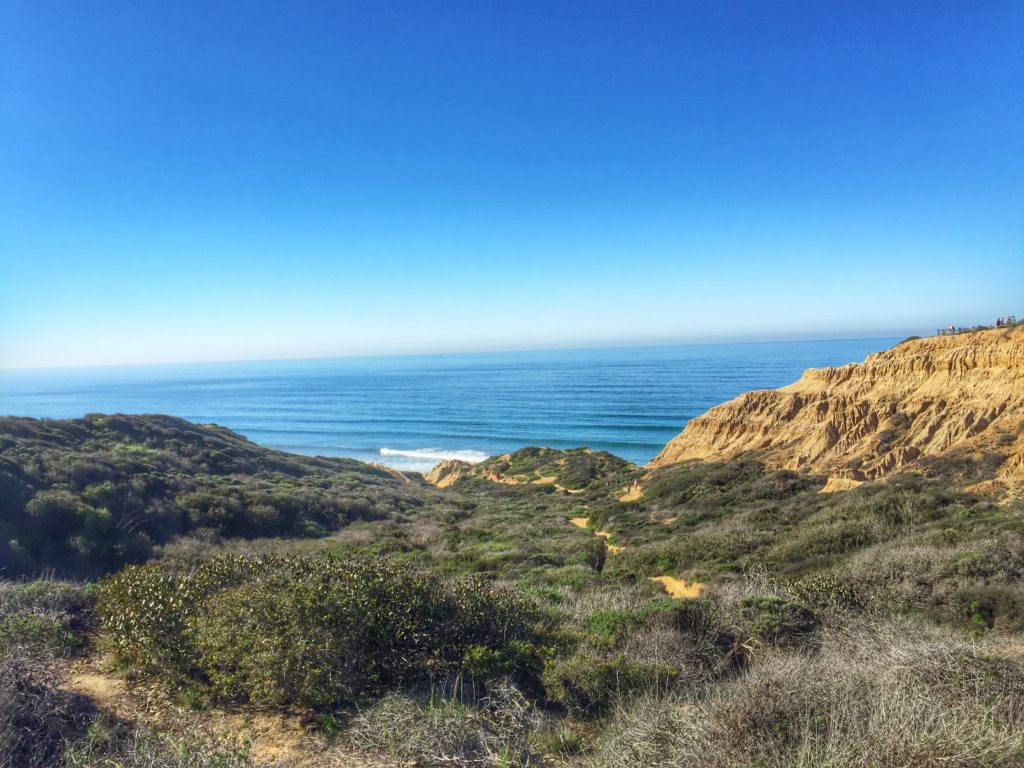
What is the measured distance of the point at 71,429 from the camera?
26.8 m

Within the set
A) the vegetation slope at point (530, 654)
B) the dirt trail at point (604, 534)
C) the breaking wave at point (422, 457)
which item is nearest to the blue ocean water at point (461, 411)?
the breaking wave at point (422, 457)

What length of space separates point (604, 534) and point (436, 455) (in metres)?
35.6

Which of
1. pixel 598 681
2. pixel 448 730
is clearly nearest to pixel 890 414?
pixel 598 681

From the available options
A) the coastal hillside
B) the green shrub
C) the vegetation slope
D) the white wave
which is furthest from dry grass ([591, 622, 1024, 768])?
the white wave

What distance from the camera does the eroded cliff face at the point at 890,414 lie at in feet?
68.5

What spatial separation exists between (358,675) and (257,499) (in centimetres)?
1668

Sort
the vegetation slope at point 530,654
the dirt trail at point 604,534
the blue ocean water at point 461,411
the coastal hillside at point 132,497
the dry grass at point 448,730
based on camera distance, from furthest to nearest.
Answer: the blue ocean water at point 461,411
the dirt trail at point 604,534
the coastal hillside at point 132,497
the dry grass at point 448,730
the vegetation slope at point 530,654

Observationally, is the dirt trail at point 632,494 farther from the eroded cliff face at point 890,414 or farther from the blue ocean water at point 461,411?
the blue ocean water at point 461,411

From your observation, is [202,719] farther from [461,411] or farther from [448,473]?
[461,411]

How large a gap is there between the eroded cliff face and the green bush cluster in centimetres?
1928

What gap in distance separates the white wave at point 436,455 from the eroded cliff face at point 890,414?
24.2 meters

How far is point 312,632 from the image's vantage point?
221 inches

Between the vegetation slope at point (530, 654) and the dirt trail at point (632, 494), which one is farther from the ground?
the vegetation slope at point (530, 654)

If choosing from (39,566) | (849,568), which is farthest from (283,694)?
(39,566)
